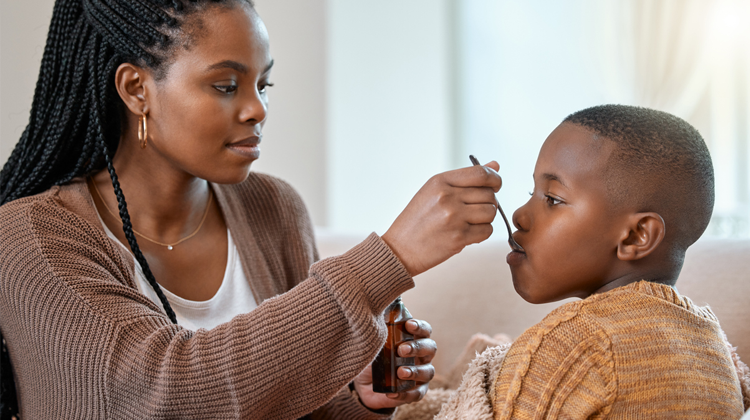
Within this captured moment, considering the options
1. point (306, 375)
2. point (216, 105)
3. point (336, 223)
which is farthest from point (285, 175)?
point (306, 375)

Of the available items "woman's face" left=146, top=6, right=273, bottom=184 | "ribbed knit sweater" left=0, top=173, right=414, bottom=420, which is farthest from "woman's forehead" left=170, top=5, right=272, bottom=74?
"ribbed knit sweater" left=0, top=173, right=414, bottom=420

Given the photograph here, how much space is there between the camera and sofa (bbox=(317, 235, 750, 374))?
143 centimetres

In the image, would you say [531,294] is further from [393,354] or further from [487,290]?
[487,290]

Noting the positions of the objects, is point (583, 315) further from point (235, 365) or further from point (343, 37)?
point (343, 37)

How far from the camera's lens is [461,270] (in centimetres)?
169

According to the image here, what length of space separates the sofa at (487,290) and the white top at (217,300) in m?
0.51

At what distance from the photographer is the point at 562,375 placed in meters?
0.83

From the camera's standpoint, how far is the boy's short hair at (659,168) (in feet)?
2.96

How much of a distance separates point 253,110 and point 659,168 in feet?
2.29

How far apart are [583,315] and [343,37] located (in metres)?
2.79

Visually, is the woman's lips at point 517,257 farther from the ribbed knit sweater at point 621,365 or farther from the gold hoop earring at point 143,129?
the gold hoop earring at point 143,129

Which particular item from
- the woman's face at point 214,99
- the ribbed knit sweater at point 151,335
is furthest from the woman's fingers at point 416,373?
the woman's face at point 214,99

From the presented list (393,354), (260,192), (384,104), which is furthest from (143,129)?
(384,104)

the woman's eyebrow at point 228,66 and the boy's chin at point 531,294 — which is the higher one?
the woman's eyebrow at point 228,66
